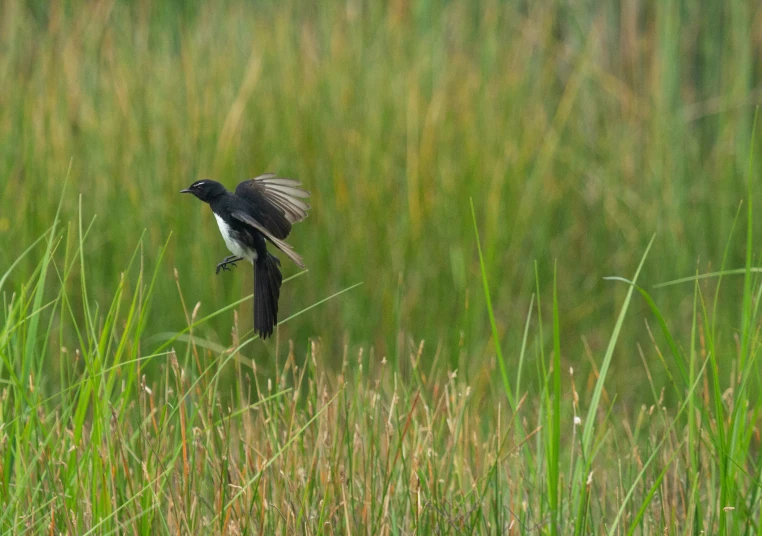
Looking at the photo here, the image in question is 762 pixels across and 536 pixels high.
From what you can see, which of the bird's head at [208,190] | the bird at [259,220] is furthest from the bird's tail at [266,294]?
the bird's head at [208,190]

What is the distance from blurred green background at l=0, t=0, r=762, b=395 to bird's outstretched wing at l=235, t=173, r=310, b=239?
206 cm

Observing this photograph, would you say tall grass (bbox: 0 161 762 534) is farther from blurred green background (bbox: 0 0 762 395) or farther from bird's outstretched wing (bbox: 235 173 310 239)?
blurred green background (bbox: 0 0 762 395)

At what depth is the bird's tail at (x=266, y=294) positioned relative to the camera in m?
1.45

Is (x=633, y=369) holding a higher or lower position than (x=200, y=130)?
lower

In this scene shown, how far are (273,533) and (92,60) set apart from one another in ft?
11.9

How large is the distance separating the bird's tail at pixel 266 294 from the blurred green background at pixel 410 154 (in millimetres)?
2212

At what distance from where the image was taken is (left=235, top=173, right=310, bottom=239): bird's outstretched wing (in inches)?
68.9

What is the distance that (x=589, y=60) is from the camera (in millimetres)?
5168

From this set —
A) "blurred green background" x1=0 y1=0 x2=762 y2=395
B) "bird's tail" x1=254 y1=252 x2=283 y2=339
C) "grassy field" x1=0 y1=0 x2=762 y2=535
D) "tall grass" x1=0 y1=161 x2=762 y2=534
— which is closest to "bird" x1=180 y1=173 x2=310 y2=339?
"bird's tail" x1=254 y1=252 x2=283 y2=339

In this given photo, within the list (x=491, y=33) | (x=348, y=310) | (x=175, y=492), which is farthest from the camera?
(x=491, y=33)

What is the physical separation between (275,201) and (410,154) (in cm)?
256

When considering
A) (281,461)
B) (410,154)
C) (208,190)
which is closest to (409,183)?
(410,154)

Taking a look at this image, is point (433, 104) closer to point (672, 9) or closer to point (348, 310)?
point (348, 310)

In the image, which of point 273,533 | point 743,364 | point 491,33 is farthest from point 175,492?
point 491,33
